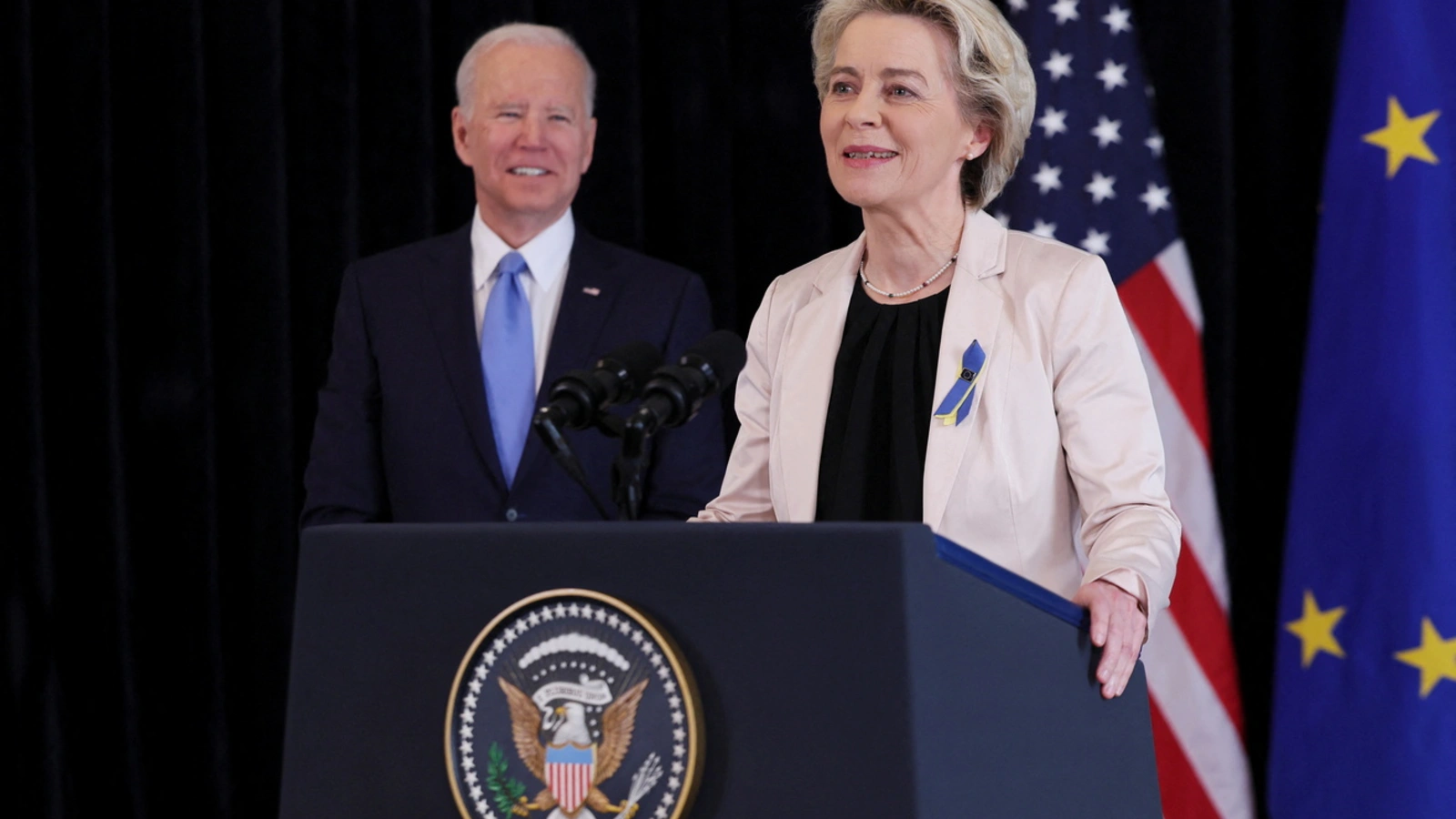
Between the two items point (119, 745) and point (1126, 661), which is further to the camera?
point (119, 745)

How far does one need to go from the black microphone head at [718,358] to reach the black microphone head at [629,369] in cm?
3

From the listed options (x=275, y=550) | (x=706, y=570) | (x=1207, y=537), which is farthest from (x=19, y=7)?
(x=706, y=570)

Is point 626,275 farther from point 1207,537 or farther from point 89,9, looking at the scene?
point 89,9

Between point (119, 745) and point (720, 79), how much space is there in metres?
2.03

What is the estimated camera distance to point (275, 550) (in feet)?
11.9

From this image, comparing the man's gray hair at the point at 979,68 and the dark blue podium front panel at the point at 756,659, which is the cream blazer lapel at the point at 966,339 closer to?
the man's gray hair at the point at 979,68

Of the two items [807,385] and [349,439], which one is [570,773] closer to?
[807,385]

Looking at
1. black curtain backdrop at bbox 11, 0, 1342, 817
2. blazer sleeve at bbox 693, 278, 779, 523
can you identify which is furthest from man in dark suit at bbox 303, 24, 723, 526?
blazer sleeve at bbox 693, 278, 779, 523

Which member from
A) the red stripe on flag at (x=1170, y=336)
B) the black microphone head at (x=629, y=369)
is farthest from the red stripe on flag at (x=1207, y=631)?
the black microphone head at (x=629, y=369)

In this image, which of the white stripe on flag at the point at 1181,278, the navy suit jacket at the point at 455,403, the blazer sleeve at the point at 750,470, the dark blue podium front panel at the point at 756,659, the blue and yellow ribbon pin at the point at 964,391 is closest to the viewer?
the dark blue podium front panel at the point at 756,659

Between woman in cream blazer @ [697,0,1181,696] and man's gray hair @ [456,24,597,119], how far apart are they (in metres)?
1.20

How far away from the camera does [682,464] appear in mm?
2922

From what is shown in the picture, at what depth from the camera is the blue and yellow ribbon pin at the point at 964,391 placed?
182cm

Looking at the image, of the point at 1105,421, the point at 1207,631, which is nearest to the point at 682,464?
the point at 1207,631
